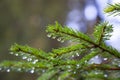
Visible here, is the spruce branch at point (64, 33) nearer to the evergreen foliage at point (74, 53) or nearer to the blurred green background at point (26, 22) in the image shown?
the evergreen foliage at point (74, 53)

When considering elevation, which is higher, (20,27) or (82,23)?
(20,27)

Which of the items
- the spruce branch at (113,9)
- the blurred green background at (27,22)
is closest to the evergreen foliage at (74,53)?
the spruce branch at (113,9)

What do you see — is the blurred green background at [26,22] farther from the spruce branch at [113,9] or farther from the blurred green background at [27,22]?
the spruce branch at [113,9]

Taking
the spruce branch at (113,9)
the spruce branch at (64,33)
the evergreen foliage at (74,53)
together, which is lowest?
the evergreen foliage at (74,53)

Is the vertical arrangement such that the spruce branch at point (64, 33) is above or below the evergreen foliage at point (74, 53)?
above

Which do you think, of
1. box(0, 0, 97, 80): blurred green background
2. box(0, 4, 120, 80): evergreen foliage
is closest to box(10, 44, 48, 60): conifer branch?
box(0, 4, 120, 80): evergreen foliage

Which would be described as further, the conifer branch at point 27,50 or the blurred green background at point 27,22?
the blurred green background at point 27,22

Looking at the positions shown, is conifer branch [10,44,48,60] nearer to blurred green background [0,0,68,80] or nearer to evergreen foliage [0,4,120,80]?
evergreen foliage [0,4,120,80]

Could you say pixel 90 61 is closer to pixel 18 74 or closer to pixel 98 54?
pixel 98 54

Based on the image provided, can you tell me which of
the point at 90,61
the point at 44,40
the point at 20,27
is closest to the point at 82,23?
the point at 44,40
